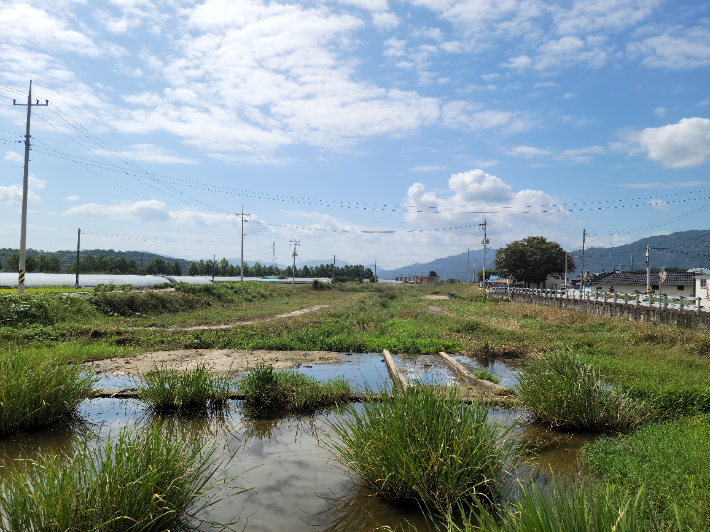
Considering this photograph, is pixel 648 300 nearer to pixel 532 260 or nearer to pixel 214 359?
pixel 214 359

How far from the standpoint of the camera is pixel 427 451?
5125 mm

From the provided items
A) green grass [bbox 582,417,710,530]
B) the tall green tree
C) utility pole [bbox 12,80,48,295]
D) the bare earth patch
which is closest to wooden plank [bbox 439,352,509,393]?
green grass [bbox 582,417,710,530]

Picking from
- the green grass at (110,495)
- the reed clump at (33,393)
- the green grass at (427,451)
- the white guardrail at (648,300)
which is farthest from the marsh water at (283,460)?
the white guardrail at (648,300)

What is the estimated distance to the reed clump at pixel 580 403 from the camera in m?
7.75

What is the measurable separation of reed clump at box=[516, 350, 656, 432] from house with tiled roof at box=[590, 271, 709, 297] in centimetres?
5905

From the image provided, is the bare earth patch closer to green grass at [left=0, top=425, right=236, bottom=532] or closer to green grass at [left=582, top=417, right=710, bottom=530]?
green grass at [left=0, top=425, right=236, bottom=532]

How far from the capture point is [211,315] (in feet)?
90.9

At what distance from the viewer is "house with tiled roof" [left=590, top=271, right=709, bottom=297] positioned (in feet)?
192

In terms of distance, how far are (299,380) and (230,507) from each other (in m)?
4.62

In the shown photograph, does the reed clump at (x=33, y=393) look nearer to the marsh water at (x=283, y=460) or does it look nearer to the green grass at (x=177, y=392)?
the marsh water at (x=283, y=460)

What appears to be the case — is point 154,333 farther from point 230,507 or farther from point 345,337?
point 230,507

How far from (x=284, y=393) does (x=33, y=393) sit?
4429mm

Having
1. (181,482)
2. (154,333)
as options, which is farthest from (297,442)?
(154,333)

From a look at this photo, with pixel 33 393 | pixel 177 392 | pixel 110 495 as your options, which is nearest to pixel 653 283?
pixel 177 392
